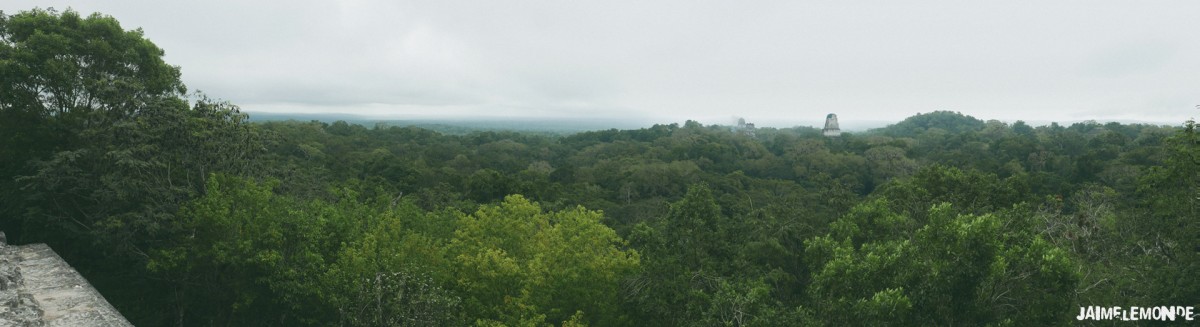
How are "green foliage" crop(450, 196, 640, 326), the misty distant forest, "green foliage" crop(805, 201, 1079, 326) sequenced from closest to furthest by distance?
1. "green foliage" crop(805, 201, 1079, 326)
2. the misty distant forest
3. "green foliage" crop(450, 196, 640, 326)

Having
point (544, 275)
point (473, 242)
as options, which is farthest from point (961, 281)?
point (473, 242)

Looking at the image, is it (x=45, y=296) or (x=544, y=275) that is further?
(x=544, y=275)

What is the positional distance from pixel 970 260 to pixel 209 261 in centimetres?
2014

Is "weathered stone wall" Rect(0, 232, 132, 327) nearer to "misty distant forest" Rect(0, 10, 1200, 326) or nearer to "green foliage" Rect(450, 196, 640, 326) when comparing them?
"misty distant forest" Rect(0, 10, 1200, 326)

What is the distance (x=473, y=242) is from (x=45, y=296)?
1044 centimetres

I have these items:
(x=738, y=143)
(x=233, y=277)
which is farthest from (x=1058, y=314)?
(x=738, y=143)

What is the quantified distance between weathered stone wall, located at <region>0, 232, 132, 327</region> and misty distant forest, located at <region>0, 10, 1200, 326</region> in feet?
5.11

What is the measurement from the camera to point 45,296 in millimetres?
13789

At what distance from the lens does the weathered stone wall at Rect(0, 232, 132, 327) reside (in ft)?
38.1

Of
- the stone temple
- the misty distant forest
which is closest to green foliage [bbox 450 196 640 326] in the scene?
the misty distant forest

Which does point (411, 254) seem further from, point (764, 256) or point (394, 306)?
point (764, 256)

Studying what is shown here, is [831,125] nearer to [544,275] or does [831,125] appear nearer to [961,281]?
[544,275]

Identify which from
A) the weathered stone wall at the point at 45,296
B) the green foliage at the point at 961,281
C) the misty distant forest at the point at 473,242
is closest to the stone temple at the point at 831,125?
the misty distant forest at the point at 473,242

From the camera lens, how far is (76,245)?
64.0 ft
